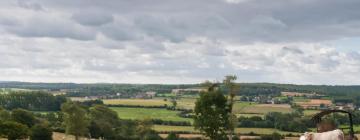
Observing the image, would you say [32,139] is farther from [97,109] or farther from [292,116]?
[292,116]

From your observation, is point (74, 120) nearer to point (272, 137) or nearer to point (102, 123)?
point (102, 123)

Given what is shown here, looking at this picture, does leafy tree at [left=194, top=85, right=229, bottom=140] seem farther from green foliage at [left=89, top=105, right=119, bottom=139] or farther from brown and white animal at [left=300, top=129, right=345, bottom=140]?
brown and white animal at [left=300, top=129, right=345, bottom=140]

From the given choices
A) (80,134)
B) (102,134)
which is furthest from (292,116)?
(80,134)

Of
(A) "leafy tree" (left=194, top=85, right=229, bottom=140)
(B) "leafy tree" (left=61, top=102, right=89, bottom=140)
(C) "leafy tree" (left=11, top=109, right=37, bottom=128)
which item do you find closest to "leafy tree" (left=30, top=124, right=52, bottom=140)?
(B) "leafy tree" (left=61, top=102, right=89, bottom=140)

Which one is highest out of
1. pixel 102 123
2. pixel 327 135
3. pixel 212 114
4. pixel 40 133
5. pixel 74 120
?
pixel 327 135

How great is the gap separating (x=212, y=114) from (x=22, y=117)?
5864 cm

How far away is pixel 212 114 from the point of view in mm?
80188

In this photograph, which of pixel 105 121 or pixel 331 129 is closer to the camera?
pixel 331 129

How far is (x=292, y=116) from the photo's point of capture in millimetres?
171125

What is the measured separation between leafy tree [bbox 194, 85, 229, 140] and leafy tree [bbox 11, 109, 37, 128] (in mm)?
53855

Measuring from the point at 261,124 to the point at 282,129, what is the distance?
12070 millimetres

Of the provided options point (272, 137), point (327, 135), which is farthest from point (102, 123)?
point (327, 135)

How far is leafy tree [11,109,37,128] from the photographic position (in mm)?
120075

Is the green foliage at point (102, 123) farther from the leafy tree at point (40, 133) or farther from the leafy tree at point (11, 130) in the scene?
the leafy tree at point (11, 130)
